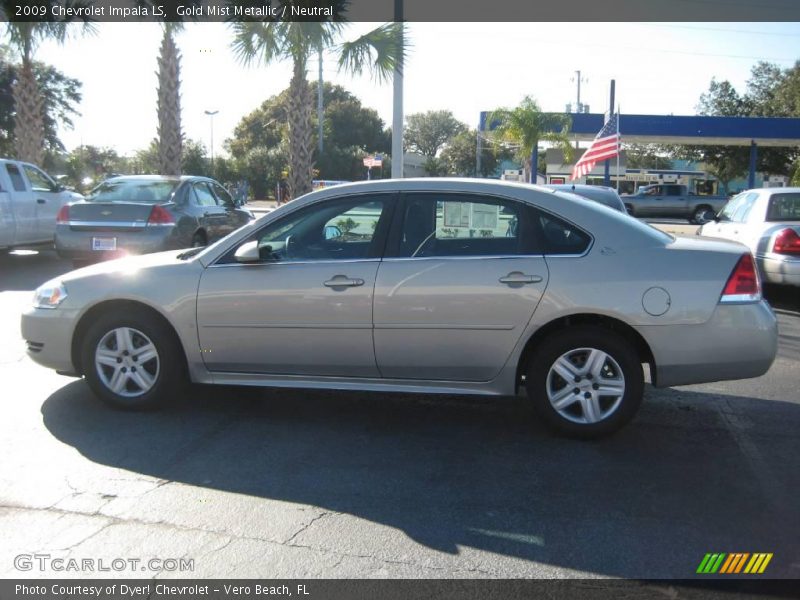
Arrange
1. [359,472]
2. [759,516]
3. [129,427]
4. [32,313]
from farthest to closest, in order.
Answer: [32,313] < [129,427] < [359,472] < [759,516]

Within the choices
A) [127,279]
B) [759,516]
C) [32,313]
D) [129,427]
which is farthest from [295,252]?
[759,516]

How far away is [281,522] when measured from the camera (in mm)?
3660

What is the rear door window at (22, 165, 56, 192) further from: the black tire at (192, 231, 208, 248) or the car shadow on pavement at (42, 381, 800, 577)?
the car shadow on pavement at (42, 381, 800, 577)

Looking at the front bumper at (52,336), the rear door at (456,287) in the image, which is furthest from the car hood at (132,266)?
the rear door at (456,287)

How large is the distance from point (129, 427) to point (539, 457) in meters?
2.63

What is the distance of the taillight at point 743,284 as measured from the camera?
15.1ft

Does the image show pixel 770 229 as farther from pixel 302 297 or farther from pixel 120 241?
pixel 120 241

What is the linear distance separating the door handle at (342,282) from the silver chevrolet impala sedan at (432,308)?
10 mm

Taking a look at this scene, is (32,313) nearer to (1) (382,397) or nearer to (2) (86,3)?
(1) (382,397)

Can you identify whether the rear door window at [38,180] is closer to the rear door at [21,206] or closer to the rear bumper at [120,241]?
the rear door at [21,206]

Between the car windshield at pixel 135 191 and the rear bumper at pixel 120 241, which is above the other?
the car windshield at pixel 135 191

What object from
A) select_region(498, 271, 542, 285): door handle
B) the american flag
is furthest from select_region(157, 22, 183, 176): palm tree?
select_region(498, 271, 542, 285): door handle

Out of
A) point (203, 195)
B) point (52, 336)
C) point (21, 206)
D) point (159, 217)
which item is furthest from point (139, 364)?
point (21, 206)

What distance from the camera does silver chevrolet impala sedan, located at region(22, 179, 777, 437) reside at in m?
4.62
